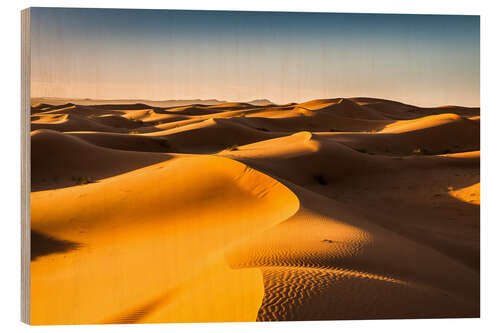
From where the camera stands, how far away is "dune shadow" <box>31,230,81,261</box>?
6.93 meters

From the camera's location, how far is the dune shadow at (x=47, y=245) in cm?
693

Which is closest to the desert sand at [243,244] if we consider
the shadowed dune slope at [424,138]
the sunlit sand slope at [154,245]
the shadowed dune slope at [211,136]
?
the sunlit sand slope at [154,245]

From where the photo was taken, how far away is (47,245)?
727cm

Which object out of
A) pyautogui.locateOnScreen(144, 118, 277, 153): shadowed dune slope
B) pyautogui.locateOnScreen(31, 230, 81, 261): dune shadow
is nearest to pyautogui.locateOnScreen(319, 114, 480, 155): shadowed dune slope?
pyautogui.locateOnScreen(144, 118, 277, 153): shadowed dune slope

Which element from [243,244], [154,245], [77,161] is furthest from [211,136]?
[243,244]

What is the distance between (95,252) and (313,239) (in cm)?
332

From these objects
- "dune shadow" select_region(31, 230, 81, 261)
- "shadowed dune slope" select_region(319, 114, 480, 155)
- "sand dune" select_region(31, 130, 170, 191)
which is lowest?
"dune shadow" select_region(31, 230, 81, 261)

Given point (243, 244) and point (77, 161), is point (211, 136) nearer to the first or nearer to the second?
point (77, 161)

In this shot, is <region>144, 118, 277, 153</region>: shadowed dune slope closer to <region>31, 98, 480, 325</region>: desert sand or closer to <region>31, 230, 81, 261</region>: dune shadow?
<region>31, 98, 480, 325</region>: desert sand

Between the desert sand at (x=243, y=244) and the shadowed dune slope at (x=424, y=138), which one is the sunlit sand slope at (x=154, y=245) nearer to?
the desert sand at (x=243, y=244)

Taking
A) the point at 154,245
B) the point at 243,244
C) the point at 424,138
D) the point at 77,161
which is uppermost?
the point at 424,138

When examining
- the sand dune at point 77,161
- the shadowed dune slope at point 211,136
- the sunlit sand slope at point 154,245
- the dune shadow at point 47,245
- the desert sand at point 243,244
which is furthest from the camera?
the shadowed dune slope at point 211,136

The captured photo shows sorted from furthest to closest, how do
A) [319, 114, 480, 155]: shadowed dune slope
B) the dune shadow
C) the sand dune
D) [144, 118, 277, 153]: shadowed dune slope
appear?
1. [144, 118, 277, 153]: shadowed dune slope
2. [319, 114, 480, 155]: shadowed dune slope
3. the sand dune
4. the dune shadow
